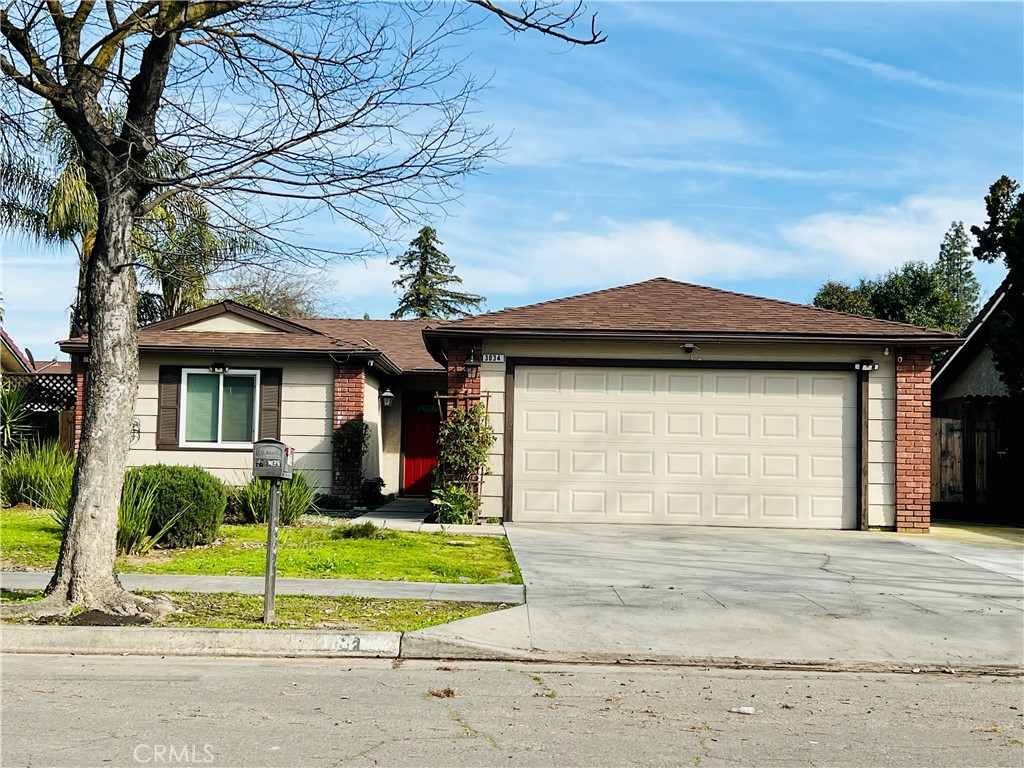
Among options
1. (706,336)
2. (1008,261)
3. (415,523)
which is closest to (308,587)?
(415,523)

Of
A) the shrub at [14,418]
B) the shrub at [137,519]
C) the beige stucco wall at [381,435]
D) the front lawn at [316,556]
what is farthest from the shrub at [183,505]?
the beige stucco wall at [381,435]

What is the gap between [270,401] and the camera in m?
17.6

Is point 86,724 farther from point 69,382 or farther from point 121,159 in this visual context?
point 69,382

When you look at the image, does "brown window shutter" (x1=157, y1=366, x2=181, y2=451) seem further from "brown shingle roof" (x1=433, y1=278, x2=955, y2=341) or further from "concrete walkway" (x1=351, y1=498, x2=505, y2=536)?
"brown shingle roof" (x1=433, y1=278, x2=955, y2=341)

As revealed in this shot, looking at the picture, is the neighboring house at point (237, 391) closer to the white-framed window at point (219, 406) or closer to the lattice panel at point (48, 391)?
the white-framed window at point (219, 406)

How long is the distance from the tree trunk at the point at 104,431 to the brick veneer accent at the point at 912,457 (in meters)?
11.8

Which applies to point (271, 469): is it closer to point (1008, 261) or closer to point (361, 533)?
point (361, 533)

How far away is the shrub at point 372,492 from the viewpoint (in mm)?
17953

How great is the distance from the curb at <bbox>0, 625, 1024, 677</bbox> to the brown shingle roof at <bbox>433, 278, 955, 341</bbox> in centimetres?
857

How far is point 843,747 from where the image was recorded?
5137 mm

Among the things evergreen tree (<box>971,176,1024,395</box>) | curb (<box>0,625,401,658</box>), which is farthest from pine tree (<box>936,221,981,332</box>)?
curb (<box>0,625,401,658</box>)

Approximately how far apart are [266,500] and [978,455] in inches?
520

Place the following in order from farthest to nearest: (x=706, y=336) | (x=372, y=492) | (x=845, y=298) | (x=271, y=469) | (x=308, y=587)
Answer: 1. (x=845, y=298)
2. (x=372, y=492)
3. (x=706, y=336)
4. (x=308, y=587)
5. (x=271, y=469)

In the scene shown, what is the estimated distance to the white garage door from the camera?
15.4m
